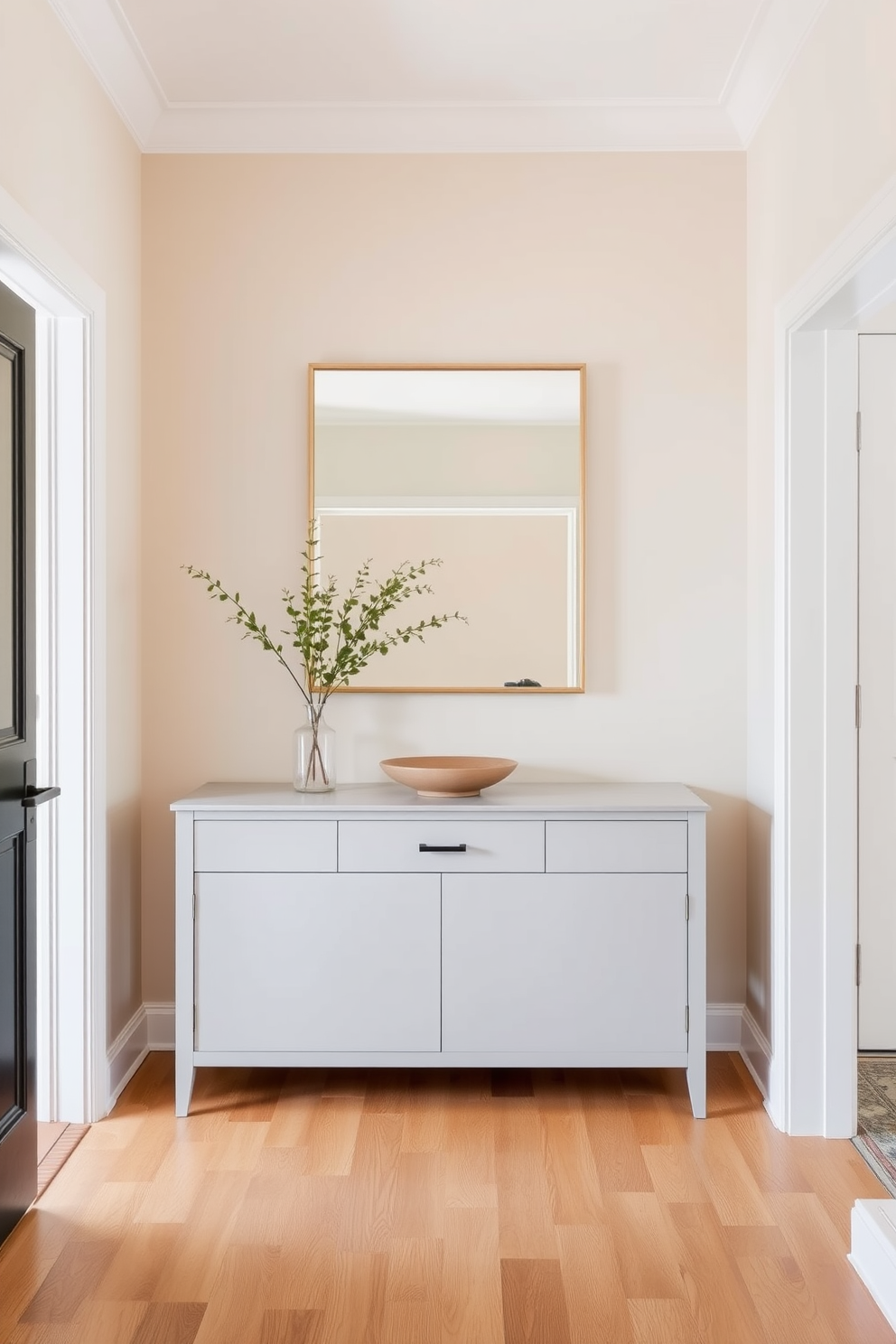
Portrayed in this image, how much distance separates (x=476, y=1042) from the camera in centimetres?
276

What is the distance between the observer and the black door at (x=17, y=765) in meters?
2.21

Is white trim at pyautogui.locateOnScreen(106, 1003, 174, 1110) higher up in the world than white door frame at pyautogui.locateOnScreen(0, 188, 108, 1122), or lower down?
lower down

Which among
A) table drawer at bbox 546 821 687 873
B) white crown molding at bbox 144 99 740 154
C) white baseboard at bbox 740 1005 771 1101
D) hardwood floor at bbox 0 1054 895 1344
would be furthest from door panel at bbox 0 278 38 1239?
white baseboard at bbox 740 1005 771 1101

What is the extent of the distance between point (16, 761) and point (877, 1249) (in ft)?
6.60

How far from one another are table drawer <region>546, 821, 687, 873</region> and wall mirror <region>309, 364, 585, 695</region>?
53 centimetres

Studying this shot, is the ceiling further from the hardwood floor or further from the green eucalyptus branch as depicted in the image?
the hardwood floor

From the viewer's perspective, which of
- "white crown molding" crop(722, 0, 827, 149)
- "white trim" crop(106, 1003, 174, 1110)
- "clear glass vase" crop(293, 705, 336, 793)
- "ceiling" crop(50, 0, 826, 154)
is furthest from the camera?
"clear glass vase" crop(293, 705, 336, 793)

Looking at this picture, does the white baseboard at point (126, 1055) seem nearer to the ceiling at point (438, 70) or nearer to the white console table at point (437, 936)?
the white console table at point (437, 936)

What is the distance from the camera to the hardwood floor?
6.29 feet

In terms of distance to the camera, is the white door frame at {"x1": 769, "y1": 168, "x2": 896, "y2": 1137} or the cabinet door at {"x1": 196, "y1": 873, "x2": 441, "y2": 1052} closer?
the white door frame at {"x1": 769, "y1": 168, "x2": 896, "y2": 1137}

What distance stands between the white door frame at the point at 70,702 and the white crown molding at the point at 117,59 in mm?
568

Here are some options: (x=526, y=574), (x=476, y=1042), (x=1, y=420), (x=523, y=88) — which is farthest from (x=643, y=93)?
(x=476, y=1042)

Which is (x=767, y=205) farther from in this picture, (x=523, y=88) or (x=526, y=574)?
(x=526, y=574)

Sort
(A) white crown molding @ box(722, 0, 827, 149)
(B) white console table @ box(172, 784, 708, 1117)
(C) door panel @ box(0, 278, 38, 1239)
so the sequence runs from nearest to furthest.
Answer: (C) door panel @ box(0, 278, 38, 1239), (A) white crown molding @ box(722, 0, 827, 149), (B) white console table @ box(172, 784, 708, 1117)
